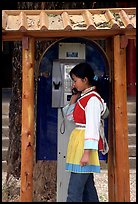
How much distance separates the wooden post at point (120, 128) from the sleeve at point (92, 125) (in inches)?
9.7

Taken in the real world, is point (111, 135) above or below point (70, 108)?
below

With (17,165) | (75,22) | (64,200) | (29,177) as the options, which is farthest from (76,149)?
(17,165)

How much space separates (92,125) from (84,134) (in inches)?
7.3

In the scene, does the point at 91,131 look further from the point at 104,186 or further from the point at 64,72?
the point at 104,186

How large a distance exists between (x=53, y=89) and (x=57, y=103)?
0.14 metres

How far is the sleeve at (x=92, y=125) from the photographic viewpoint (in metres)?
3.99

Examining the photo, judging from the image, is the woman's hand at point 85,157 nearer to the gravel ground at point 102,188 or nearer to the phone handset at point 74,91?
the phone handset at point 74,91

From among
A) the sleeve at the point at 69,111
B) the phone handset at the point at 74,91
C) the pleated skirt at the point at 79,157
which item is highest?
the phone handset at the point at 74,91

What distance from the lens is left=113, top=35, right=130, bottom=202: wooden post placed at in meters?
4.20

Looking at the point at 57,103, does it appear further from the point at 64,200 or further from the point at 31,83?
the point at 64,200

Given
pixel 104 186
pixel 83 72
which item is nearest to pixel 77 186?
pixel 83 72

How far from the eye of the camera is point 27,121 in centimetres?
420

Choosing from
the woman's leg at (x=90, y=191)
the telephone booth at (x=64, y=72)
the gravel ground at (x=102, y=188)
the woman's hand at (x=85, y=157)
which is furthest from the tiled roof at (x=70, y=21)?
the gravel ground at (x=102, y=188)

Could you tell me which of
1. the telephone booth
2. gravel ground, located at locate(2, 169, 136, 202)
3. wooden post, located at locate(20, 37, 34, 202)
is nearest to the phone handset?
the telephone booth
